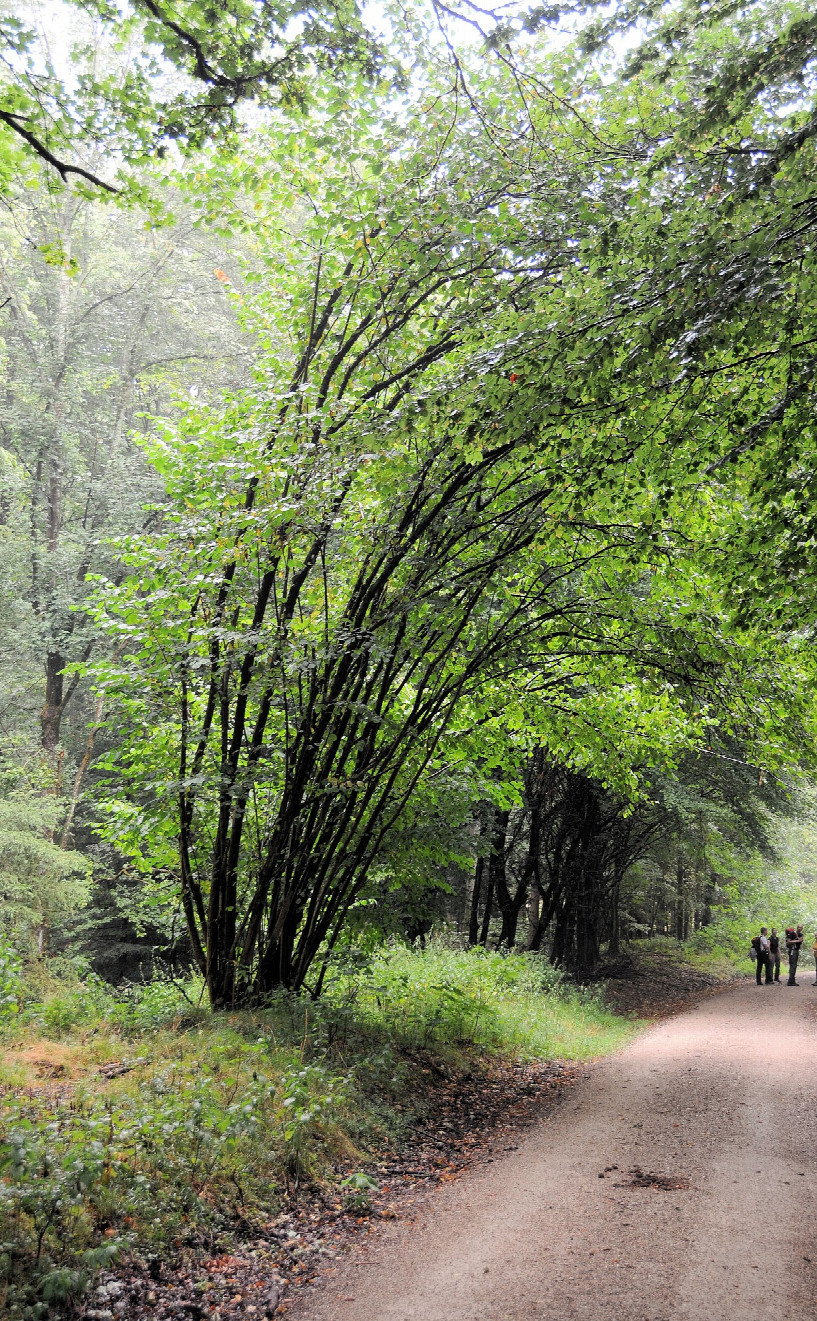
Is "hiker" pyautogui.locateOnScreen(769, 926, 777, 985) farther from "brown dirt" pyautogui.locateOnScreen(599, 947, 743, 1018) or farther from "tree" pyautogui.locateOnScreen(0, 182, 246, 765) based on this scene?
"tree" pyautogui.locateOnScreen(0, 182, 246, 765)

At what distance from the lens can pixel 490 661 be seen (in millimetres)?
7078

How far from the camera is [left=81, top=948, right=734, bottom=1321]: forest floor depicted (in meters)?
3.26

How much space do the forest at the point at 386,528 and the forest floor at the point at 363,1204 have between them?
7 cm

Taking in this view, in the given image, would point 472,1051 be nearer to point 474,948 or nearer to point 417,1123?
point 417,1123

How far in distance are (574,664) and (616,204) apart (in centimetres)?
474

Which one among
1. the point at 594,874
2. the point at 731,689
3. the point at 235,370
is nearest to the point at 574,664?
the point at 731,689

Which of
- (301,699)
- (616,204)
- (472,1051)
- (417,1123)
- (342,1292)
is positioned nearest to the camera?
(342,1292)

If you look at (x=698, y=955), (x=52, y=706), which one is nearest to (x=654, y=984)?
(x=698, y=955)

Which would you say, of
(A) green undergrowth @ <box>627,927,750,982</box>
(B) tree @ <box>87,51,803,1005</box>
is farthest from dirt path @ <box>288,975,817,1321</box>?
(A) green undergrowth @ <box>627,927,750,982</box>

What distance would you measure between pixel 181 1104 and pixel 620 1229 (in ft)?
7.96

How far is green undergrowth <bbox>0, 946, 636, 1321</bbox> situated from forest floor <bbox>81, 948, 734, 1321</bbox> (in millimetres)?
83

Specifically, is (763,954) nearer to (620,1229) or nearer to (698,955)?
(698,955)

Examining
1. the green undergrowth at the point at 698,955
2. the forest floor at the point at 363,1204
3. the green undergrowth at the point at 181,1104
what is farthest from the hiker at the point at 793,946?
the green undergrowth at the point at 181,1104

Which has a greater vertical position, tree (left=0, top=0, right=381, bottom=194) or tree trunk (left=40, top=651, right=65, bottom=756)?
tree (left=0, top=0, right=381, bottom=194)
